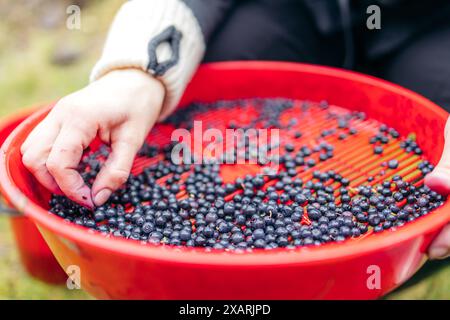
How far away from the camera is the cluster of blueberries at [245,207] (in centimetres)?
101

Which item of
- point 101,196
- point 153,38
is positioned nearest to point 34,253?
point 101,196

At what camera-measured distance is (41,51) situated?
306 centimetres

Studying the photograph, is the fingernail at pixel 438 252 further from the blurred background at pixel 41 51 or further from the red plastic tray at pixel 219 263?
the blurred background at pixel 41 51

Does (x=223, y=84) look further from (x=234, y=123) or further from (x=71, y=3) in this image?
(x=71, y=3)

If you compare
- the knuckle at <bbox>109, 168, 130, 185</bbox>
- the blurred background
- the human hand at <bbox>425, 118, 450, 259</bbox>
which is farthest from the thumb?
Answer: the blurred background

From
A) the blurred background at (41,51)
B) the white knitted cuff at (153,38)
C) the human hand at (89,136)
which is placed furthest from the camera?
the blurred background at (41,51)

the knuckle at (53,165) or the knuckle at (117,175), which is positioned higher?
the knuckle at (53,165)

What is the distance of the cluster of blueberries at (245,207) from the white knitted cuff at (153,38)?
212 mm

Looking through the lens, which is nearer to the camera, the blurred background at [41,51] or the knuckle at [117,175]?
the knuckle at [117,175]

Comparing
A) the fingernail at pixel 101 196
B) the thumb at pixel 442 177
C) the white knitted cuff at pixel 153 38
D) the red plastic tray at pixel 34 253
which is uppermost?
the white knitted cuff at pixel 153 38

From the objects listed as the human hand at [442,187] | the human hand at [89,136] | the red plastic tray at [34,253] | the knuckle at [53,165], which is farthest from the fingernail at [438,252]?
the red plastic tray at [34,253]

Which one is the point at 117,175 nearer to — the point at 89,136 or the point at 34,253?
the point at 89,136

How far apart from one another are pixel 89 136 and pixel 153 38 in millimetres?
348

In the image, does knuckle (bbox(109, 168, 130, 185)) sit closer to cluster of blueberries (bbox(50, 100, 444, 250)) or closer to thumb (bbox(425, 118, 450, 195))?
cluster of blueberries (bbox(50, 100, 444, 250))
